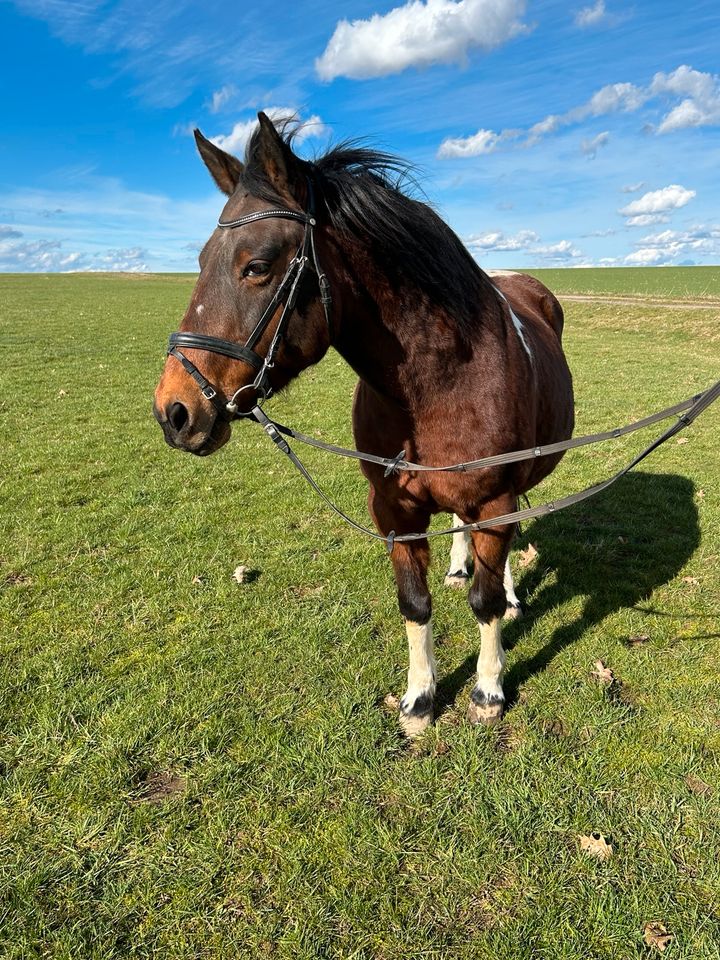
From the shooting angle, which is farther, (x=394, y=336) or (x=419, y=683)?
(x=419, y=683)

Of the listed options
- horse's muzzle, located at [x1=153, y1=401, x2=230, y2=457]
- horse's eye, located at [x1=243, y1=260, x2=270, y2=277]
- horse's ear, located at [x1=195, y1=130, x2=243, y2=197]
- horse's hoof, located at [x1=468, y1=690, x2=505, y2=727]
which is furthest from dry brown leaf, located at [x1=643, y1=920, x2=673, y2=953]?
horse's ear, located at [x1=195, y1=130, x2=243, y2=197]

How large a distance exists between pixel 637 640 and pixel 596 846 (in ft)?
6.02

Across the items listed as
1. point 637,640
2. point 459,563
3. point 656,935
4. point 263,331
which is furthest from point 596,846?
point 263,331

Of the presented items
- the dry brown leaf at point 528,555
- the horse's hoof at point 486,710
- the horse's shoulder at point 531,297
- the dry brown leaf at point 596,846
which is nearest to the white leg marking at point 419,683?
the horse's hoof at point 486,710

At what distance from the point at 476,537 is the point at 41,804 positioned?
104 inches

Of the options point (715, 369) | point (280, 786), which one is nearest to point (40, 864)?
point (280, 786)

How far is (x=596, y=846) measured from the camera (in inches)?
102

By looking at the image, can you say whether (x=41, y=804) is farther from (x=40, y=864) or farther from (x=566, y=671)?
(x=566, y=671)

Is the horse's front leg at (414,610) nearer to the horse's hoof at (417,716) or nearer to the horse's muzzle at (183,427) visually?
the horse's hoof at (417,716)

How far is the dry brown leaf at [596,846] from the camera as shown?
2.56 meters

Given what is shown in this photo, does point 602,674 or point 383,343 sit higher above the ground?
point 383,343

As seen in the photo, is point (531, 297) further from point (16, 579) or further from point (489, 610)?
point (16, 579)

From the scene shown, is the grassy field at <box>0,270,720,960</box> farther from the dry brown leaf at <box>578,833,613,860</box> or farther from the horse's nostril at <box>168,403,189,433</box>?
the horse's nostril at <box>168,403,189,433</box>

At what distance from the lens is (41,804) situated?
283 cm
